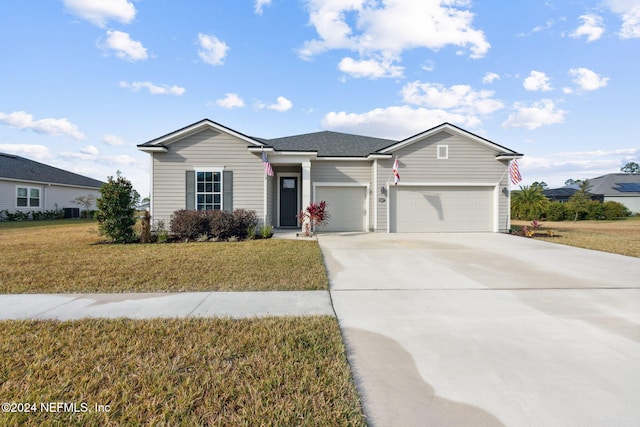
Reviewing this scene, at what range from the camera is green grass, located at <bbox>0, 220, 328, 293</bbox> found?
4.77 meters

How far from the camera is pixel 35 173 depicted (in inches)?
866

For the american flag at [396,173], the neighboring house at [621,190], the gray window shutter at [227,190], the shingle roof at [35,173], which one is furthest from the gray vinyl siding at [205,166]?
the neighboring house at [621,190]

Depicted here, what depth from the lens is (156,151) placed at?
37.2 ft

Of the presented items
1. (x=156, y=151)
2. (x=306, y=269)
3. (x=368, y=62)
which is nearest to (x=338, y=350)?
(x=306, y=269)

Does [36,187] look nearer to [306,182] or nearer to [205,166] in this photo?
[205,166]

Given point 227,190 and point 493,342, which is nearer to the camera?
point 493,342

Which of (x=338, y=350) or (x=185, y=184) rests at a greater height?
(x=185, y=184)

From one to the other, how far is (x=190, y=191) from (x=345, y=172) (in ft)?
22.0

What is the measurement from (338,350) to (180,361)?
4.69 feet

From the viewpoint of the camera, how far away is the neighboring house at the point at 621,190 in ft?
106

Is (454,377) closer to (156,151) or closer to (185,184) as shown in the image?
(185,184)

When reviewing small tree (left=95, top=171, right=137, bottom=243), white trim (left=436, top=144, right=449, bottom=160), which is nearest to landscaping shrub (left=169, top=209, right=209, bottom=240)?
small tree (left=95, top=171, right=137, bottom=243)

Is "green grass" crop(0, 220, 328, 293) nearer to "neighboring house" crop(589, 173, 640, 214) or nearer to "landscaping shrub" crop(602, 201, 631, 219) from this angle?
"landscaping shrub" crop(602, 201, 631, 219)

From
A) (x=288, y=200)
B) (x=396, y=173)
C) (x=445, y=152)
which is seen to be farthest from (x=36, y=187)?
(x=445, y=152)
